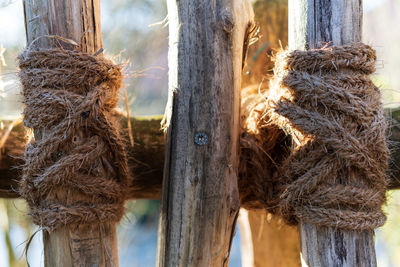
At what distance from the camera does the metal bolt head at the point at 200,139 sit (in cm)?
80

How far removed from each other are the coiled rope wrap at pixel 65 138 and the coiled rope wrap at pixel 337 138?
0.41 metres

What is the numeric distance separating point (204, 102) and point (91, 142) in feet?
0.85

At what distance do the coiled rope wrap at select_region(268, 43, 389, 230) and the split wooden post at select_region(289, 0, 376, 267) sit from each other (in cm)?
3

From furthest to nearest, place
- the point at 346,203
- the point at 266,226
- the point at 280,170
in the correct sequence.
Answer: the point at 266,226 < the point at 280,170 < the point at 346,203

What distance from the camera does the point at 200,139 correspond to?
0.80 meters

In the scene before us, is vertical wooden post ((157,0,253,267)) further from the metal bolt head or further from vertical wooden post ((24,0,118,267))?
vertical wooden post ((24,0,118,267))

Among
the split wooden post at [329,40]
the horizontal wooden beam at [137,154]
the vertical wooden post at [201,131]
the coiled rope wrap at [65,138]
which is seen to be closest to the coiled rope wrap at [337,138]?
the split wooden post at [329,40]

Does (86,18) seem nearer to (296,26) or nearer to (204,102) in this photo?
(204,102)

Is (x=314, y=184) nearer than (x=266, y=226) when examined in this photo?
Yes

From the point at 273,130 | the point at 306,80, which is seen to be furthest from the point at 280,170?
the point at 306,80

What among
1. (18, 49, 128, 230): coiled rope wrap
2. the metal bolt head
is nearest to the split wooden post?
the metal bolt head

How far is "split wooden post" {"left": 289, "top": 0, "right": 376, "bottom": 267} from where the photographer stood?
791mm

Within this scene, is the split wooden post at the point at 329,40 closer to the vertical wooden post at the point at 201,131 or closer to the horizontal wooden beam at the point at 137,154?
the vertical wooden post at the point at 201,131

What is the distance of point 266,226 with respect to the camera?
1.33 metres
